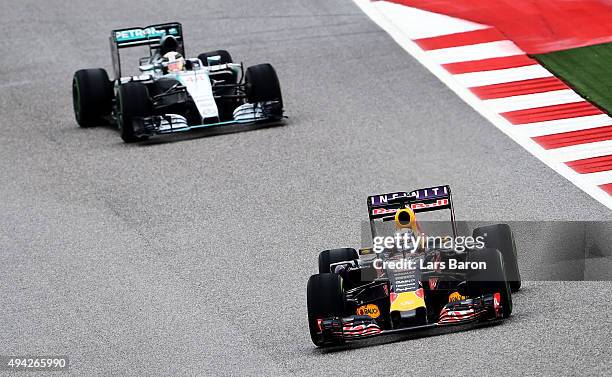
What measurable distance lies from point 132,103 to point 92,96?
5.23ft

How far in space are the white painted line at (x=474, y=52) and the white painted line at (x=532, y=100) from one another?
6.06 feet

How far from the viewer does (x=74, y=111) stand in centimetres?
2336

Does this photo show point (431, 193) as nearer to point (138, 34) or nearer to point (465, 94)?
point (465, 94)

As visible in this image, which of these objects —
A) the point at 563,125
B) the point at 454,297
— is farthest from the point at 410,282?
the point at 563,125

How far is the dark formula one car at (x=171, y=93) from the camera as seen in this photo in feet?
69.5

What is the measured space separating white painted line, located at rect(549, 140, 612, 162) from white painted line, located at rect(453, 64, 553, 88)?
306 cm

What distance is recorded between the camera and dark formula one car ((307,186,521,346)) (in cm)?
1315

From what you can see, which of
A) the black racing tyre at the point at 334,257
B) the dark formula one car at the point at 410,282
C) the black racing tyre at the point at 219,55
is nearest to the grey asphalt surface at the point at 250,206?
the dark formula one car at the point at 410,282

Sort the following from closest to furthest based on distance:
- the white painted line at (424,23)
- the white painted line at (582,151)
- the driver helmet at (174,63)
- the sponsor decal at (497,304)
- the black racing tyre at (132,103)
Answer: the sponsor decal at (497,304) < the white painted line at (582,151) < the black racing tyre at (132,103) < the driver helmet at (174,63) < the white painted line at (424,23)

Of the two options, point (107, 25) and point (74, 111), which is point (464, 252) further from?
point (107, 25)

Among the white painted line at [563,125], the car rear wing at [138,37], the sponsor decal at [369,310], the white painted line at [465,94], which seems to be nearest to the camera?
the sponsor decal at [369,310]

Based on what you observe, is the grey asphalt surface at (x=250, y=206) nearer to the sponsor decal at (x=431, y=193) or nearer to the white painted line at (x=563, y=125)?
the white painted line at (x=563, y=125)

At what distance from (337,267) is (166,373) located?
6.98 ft

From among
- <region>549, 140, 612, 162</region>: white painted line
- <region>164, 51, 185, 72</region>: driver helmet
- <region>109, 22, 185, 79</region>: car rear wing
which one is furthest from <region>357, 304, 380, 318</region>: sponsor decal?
<region>109, 22, 185, 79</region>: car rear wing
